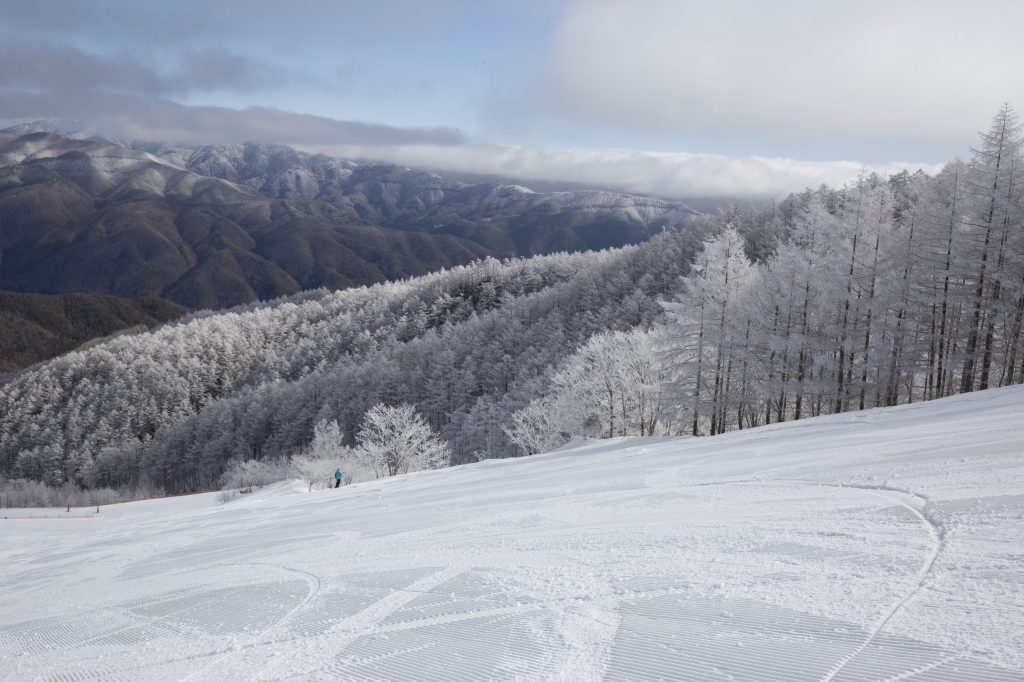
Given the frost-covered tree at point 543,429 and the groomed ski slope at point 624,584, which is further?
the frost-covered tree at point 543,429

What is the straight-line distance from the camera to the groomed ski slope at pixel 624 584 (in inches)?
169

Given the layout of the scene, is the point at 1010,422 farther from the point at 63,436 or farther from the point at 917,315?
the point at 63,436

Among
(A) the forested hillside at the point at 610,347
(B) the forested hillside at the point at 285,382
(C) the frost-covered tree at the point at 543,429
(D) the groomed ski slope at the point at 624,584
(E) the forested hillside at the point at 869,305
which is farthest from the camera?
(B) the forested hillside at the point at 285,382

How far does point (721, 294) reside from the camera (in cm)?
2736

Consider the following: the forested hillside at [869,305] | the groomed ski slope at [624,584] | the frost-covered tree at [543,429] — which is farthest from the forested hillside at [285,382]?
the groomed ski slope at [624,584]

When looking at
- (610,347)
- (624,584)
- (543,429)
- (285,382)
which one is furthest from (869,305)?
(285,382)

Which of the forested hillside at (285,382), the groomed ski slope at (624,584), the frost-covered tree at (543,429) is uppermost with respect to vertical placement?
the groomed ski slope at (624,584)

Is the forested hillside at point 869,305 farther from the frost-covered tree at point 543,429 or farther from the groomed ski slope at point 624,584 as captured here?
the frost-covered tree at point 543,429

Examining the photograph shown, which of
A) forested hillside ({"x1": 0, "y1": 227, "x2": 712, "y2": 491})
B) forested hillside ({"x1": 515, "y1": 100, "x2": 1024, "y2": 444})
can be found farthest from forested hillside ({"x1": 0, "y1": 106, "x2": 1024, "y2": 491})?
forested hillside ({"x1": 0, "y1": 227, "x2": 712, "y2": 491})

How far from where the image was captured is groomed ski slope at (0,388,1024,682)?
4.29 metres

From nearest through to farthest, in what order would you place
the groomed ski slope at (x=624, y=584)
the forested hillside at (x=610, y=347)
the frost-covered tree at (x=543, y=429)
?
the groomed ski slope at (x=624, y=584) < the forested hillside at (x=610, y=347) < the frost-covered tree at (x=543, y=429)

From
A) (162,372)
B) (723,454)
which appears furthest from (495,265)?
(723,454)

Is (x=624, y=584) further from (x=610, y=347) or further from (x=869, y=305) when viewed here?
(x=610, y=347)

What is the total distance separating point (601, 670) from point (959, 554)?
3.76 meters
